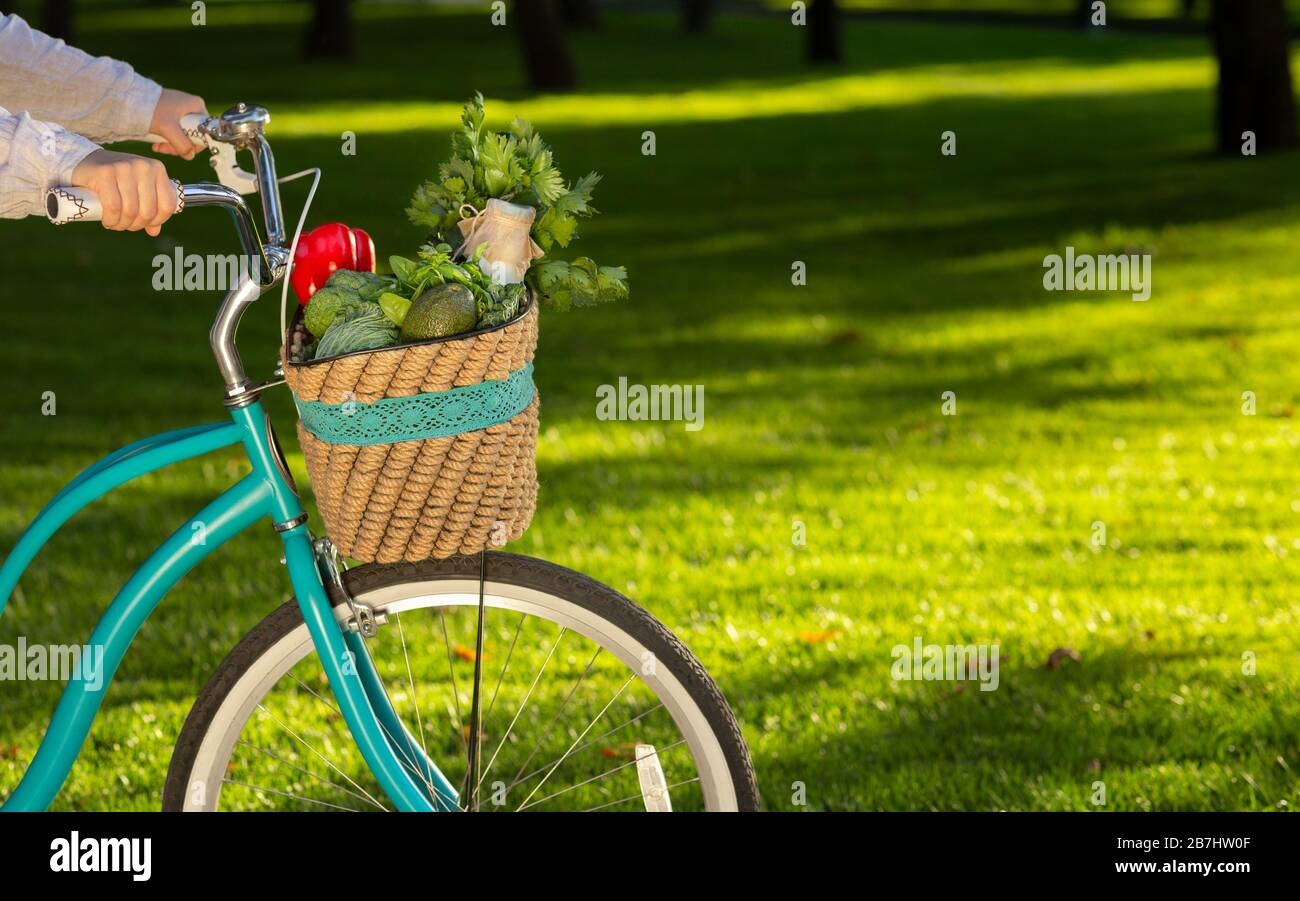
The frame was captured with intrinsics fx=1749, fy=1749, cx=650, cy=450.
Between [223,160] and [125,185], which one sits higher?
[223,160]

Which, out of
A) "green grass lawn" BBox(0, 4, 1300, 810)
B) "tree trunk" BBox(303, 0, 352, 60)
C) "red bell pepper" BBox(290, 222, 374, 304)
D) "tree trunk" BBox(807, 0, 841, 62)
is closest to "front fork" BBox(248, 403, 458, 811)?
"red bell pepper" BBox(290, 222, 374, 304)

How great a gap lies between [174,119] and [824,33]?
31.0 m

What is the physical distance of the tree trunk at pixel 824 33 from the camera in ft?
107

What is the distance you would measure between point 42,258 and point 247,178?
1173cm

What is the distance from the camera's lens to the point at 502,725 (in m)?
4.86

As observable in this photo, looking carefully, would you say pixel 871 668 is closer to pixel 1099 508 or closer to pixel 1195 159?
pixel 1099 508
